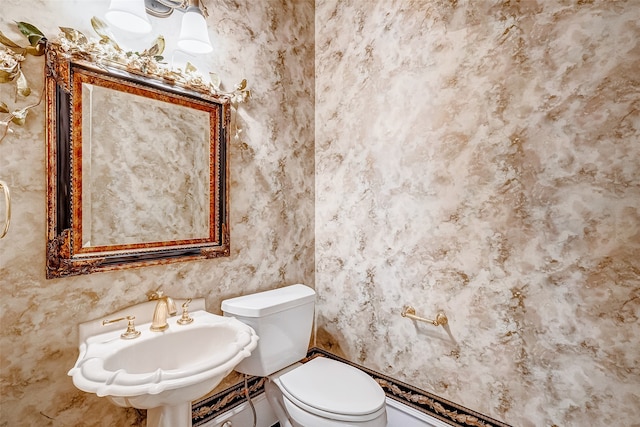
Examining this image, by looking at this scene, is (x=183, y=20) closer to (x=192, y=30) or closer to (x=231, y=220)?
(x=192, y=30)

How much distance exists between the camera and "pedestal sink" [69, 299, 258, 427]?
32.8 inches

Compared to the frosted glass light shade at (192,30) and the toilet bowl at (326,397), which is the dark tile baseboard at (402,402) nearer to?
the toilet bowl at (326,397)

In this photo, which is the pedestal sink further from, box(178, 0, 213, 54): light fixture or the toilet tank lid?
box(178, 0, 213, 54): light fixture

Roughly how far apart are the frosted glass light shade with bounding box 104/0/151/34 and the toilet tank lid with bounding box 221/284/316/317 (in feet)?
3.81

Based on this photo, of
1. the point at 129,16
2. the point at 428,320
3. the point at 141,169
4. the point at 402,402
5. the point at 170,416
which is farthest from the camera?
the point at 402,402

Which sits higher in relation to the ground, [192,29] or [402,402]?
[192,29]

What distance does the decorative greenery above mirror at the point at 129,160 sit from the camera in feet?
3.42

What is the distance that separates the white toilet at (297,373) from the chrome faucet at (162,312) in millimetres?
262

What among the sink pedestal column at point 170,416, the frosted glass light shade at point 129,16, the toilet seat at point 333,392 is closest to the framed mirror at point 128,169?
the frosted glass light shade at point 129,16

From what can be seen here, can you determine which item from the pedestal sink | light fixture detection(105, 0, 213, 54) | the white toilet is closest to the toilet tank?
the white toilet

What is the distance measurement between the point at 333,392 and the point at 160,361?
2.29 feet

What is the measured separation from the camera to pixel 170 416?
0.98 m

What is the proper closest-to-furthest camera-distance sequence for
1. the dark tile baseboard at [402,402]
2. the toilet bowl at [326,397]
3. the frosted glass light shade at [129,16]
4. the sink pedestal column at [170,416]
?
the sink pedestal column at [170,416]
the frosted glass light shade at [129,16]
the toilet bowl at [326,397]
the dark tile baseboard at [402,402]

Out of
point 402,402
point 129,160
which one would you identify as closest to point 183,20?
point 129,160
